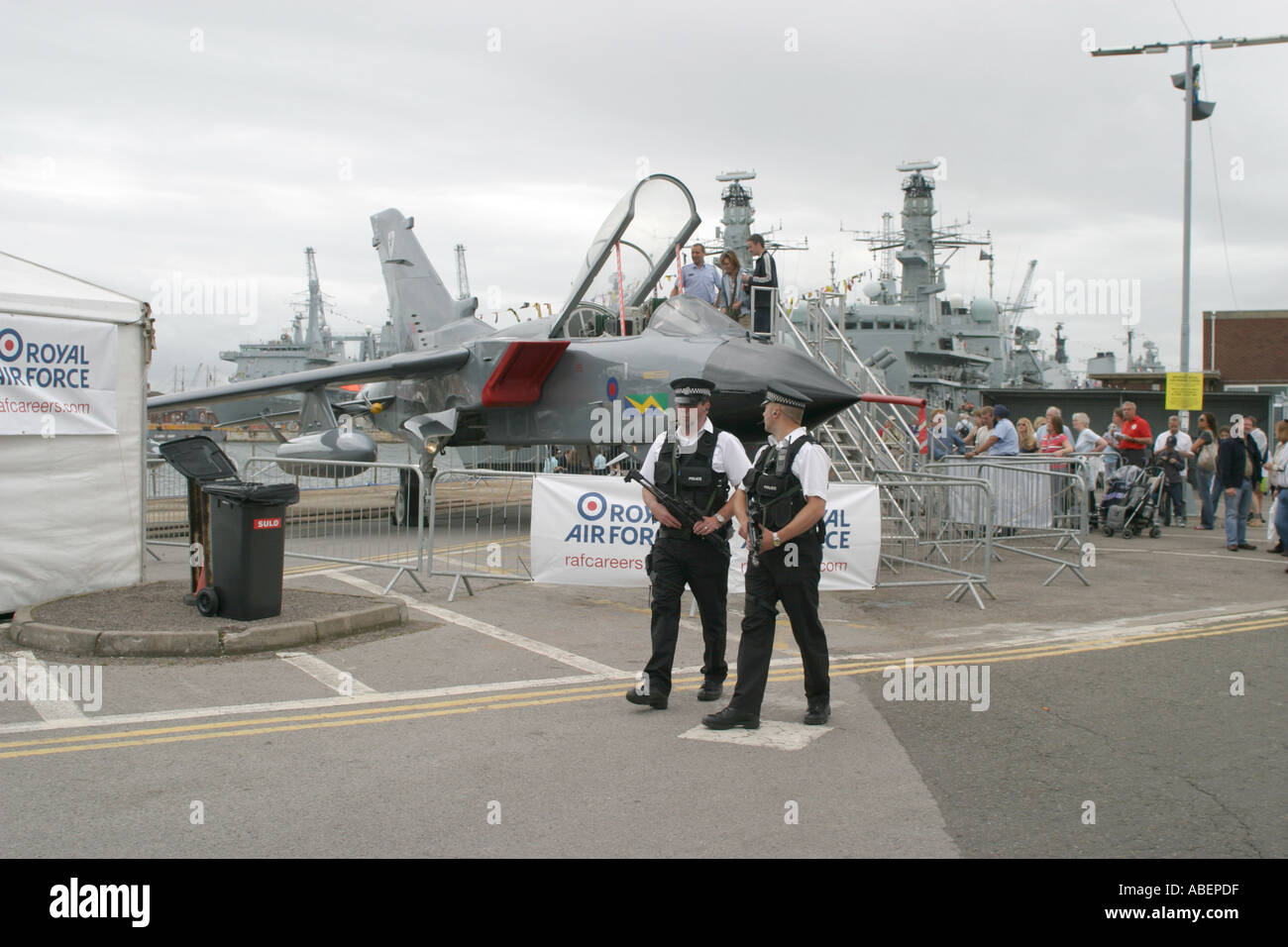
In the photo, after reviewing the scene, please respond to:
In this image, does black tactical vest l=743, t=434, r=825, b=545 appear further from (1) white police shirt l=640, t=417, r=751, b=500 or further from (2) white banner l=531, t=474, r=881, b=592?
(2) white banner l=531, t=474, r=881, b=592

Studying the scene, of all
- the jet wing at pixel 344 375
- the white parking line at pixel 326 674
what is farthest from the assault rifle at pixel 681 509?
the jet wing at pixel 344 375

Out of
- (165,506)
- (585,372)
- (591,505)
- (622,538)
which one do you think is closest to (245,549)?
(591,505)

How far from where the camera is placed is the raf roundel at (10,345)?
312 inches

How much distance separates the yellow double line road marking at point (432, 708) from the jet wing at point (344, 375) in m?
9.36

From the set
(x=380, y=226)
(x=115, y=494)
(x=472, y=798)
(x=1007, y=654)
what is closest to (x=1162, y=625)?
(x=1007, y=654)

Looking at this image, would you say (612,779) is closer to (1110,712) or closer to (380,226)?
(1110,712)

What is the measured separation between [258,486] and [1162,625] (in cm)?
748

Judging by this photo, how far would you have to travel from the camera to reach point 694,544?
235 inches

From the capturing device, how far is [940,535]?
11156 mm

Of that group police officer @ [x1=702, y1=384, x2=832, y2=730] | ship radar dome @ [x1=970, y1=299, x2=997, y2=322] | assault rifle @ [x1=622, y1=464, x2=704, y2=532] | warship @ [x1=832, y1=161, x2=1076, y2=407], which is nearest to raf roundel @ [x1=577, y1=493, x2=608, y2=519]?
assault rifle @ [x1=622, y1=464, x2=704, y2=532]

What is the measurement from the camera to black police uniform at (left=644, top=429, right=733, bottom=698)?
19.4 feet

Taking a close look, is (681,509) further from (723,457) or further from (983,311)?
(983,311)

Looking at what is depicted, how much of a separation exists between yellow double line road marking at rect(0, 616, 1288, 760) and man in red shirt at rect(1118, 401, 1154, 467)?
27.1ft

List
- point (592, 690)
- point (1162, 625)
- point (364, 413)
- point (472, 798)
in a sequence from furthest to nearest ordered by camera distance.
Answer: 1. point (364, 413)
2. point (1162, 625)
3. point (592, 690)
4. point (472, 798)
